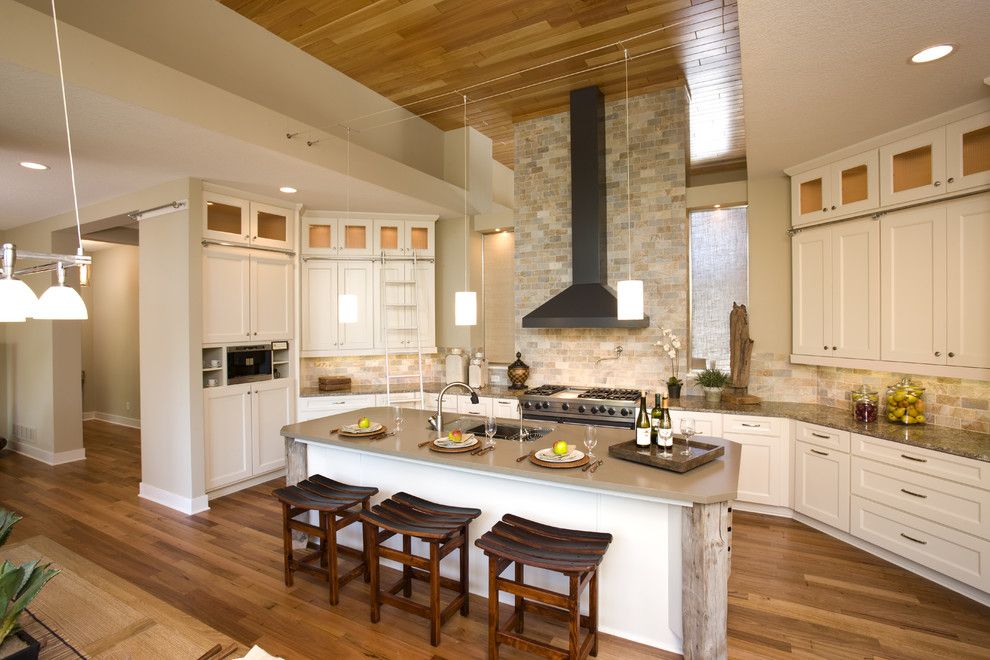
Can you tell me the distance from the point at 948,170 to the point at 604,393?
293 cm

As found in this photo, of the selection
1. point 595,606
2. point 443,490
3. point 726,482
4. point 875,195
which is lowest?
point 595,606

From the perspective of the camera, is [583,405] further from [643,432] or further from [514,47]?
[514,47]

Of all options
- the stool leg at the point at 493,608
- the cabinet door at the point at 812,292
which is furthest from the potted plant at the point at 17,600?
the cabinet door at the point at 812,292

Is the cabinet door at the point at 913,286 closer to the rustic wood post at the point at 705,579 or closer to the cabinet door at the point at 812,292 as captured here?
the cabinet door at the point at 812,292

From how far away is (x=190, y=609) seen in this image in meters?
2.83

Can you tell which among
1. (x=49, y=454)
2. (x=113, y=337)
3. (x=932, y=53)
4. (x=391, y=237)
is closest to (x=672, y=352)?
(x=932, y=53)

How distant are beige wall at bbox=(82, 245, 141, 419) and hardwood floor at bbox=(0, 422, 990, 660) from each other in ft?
11.7

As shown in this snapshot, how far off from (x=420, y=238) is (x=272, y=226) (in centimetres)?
166

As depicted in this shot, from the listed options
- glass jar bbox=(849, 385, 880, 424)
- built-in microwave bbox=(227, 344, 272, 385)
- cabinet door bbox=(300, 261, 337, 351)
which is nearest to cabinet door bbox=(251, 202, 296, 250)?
cabinet door bbox=(300, 261, 337, 351)

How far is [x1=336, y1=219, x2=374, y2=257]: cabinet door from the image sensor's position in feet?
18.5

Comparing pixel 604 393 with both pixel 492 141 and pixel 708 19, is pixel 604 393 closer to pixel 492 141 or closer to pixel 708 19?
pixel 708 19

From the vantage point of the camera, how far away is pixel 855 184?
3807 millimetres

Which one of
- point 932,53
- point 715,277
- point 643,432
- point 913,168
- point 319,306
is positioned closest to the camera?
point 932,53

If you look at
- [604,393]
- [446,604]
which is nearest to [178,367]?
[446,604]
